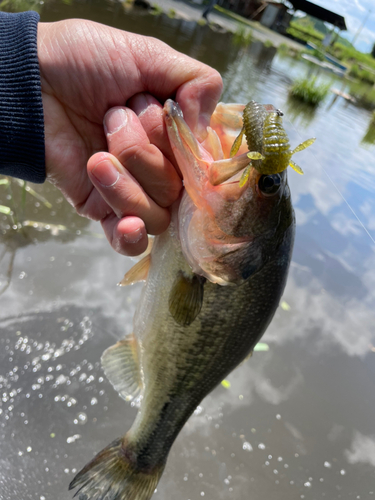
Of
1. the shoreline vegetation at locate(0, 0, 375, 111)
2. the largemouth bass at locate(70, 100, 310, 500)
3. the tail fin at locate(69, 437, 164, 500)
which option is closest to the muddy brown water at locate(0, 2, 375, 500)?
the tail fin at locate(69, 437, 164, 500)

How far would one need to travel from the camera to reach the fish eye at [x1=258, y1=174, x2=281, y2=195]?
1.41 metres

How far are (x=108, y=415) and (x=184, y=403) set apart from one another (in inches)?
46.9

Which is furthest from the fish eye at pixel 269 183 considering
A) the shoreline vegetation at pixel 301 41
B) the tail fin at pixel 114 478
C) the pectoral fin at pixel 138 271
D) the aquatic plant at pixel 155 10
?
the aquatic plant at pixel 155 10

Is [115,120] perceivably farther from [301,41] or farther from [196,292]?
[301,41]

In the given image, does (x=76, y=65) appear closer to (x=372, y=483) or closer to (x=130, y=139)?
(x=130, y=139)

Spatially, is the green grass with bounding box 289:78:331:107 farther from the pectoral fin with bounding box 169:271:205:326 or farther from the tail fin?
the tail fin

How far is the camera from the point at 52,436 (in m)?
2.70

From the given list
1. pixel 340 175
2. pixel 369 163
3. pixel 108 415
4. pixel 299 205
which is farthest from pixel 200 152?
pixel 369 163

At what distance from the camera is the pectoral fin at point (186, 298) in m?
1.70

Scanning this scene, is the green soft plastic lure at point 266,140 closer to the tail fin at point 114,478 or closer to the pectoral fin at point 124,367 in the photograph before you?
the pectoral fin at point 124,367

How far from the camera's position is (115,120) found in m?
1.57

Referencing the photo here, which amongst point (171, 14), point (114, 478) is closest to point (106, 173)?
point (114, 478)

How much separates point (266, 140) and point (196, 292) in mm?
790

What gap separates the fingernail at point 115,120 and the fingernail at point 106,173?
0.18 metres
